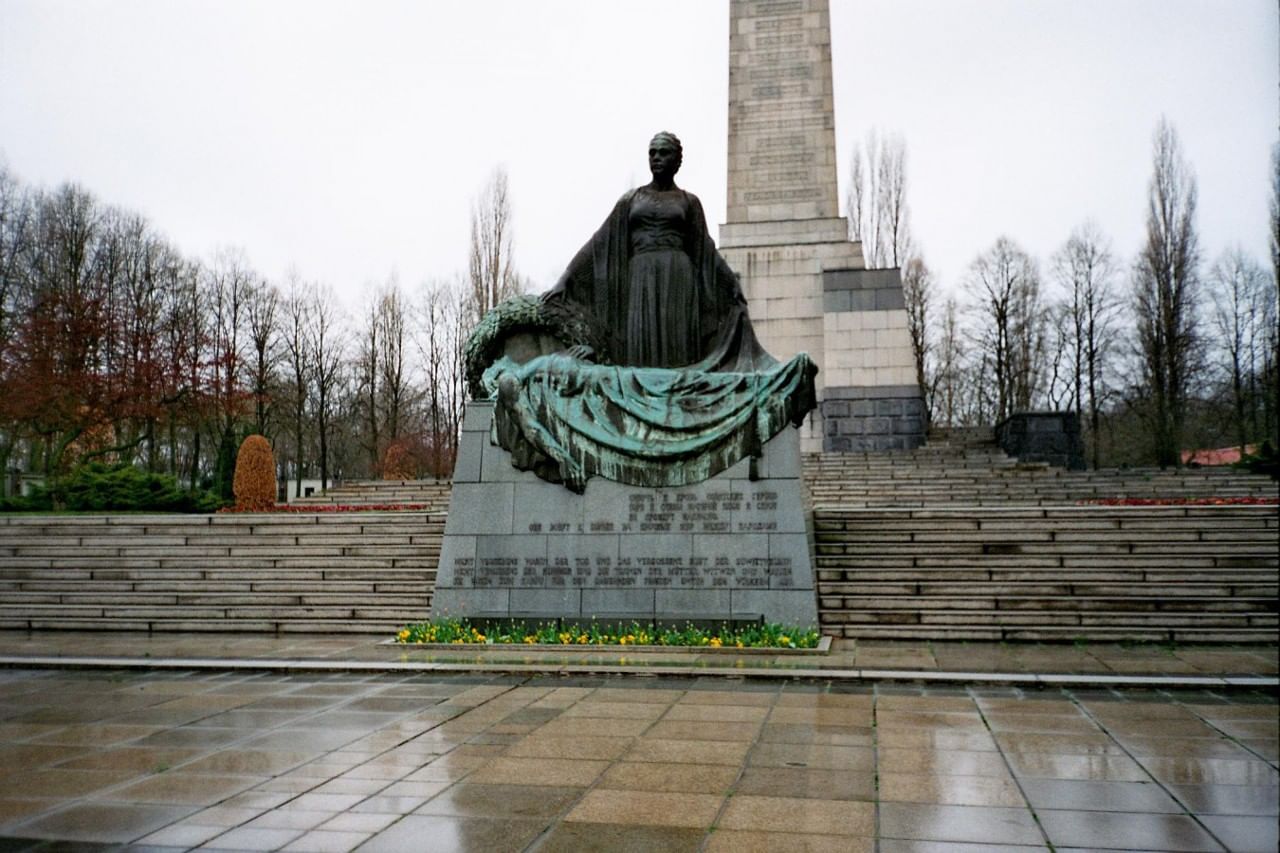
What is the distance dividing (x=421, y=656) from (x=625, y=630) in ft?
7.38

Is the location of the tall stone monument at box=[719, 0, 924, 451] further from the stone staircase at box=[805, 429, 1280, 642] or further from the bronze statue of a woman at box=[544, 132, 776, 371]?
the bronze statue of a woman at box=[544, 132, 776, 371]

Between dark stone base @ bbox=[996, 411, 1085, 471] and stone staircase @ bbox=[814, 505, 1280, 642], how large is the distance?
29.6 ft

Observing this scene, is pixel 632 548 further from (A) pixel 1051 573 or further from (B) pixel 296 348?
(B) pixel 296 348

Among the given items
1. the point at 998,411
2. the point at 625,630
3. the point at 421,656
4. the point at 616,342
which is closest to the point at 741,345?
the point at 616,342

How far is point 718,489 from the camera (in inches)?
438

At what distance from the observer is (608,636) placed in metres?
10.4

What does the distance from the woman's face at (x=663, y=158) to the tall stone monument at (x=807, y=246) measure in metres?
12.6

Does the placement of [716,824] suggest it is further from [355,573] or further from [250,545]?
[250,545]

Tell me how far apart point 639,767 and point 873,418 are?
19.2 m

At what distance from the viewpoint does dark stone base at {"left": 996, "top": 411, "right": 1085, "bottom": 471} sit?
2238 centimetres

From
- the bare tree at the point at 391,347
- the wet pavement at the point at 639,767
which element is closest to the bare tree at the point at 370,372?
the bare tree at the point at 391,347

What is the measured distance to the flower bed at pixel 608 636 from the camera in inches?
393

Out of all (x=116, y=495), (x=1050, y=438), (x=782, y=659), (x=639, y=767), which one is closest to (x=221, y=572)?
(x=782, y=659)

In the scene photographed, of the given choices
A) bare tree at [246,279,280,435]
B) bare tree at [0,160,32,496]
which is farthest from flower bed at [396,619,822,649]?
bare tree at [246,279,280,435]
